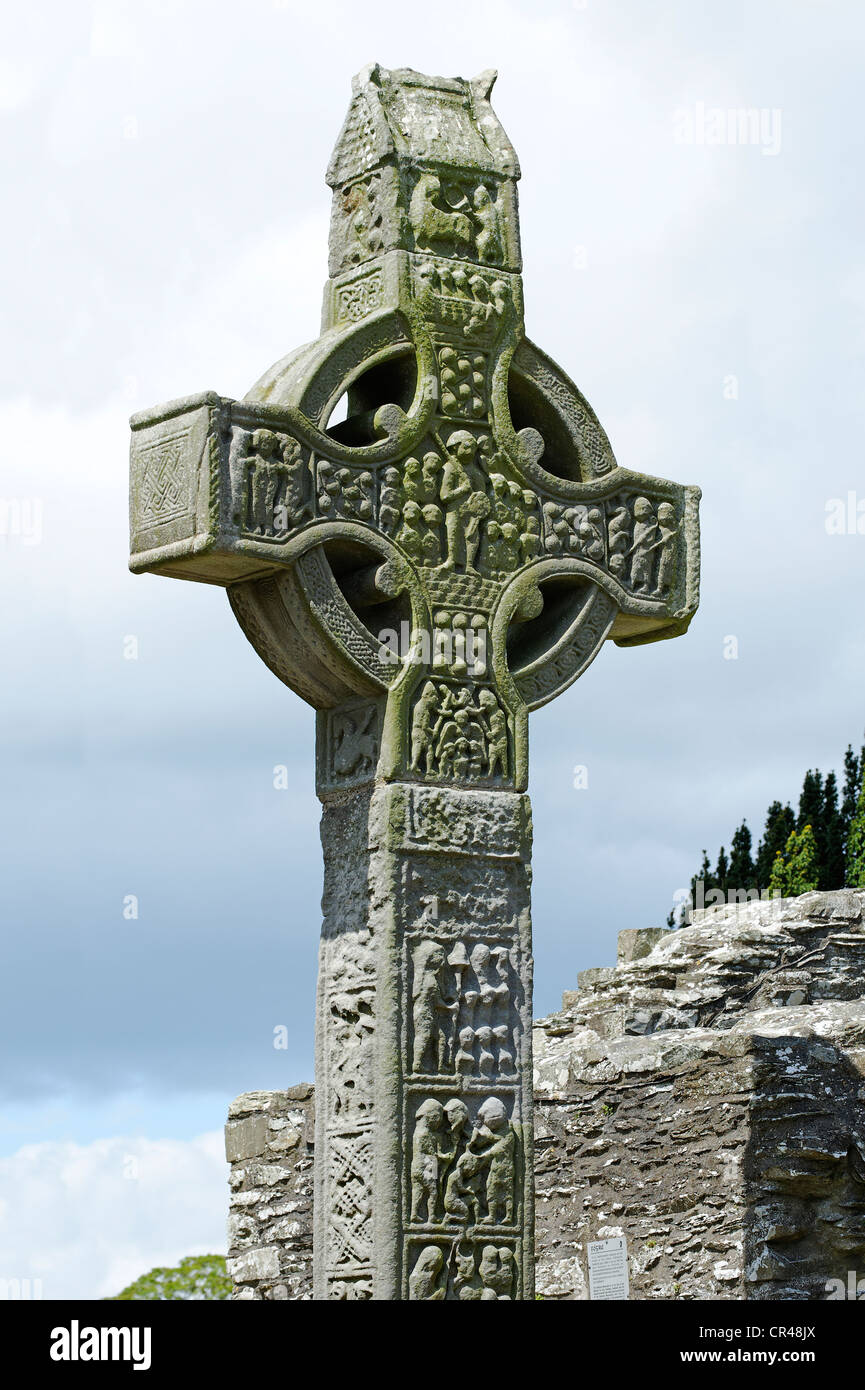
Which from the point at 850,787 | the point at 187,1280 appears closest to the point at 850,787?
the point at 850,787

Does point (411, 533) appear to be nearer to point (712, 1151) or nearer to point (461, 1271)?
point (461, 1271)

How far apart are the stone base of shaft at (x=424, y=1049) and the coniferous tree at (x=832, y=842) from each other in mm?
21123

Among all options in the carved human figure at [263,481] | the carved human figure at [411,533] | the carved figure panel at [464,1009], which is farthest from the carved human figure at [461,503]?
the carved figure panel at [464,1009]

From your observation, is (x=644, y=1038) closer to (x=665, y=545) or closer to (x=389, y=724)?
(x=665, y=545)

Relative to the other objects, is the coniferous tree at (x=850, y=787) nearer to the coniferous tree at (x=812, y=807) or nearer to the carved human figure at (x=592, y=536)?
the coniferous tree at (x=812, y=807)

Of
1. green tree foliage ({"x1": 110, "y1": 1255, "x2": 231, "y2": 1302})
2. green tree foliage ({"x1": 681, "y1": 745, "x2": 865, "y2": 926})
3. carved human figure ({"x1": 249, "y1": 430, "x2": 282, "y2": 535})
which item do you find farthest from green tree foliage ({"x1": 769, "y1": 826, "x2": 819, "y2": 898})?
carved human figure ({"x1": 249, "y1": 430, "x2": 282, "y2": 535})

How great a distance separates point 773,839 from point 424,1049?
2287 cm

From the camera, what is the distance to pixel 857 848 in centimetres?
2645

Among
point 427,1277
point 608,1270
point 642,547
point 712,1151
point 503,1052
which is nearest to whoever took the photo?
point 427,1277

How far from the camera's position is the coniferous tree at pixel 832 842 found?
28.0 m

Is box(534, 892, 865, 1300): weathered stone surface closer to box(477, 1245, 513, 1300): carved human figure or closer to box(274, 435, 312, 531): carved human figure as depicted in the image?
box(477, 1245, 513, 1300): carved human figure

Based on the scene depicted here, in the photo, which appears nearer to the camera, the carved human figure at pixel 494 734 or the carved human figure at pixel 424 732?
the carved human figure at pixel 424 732

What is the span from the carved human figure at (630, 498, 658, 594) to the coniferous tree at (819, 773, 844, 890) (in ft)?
66.8

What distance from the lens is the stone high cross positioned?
6648 millimetres
